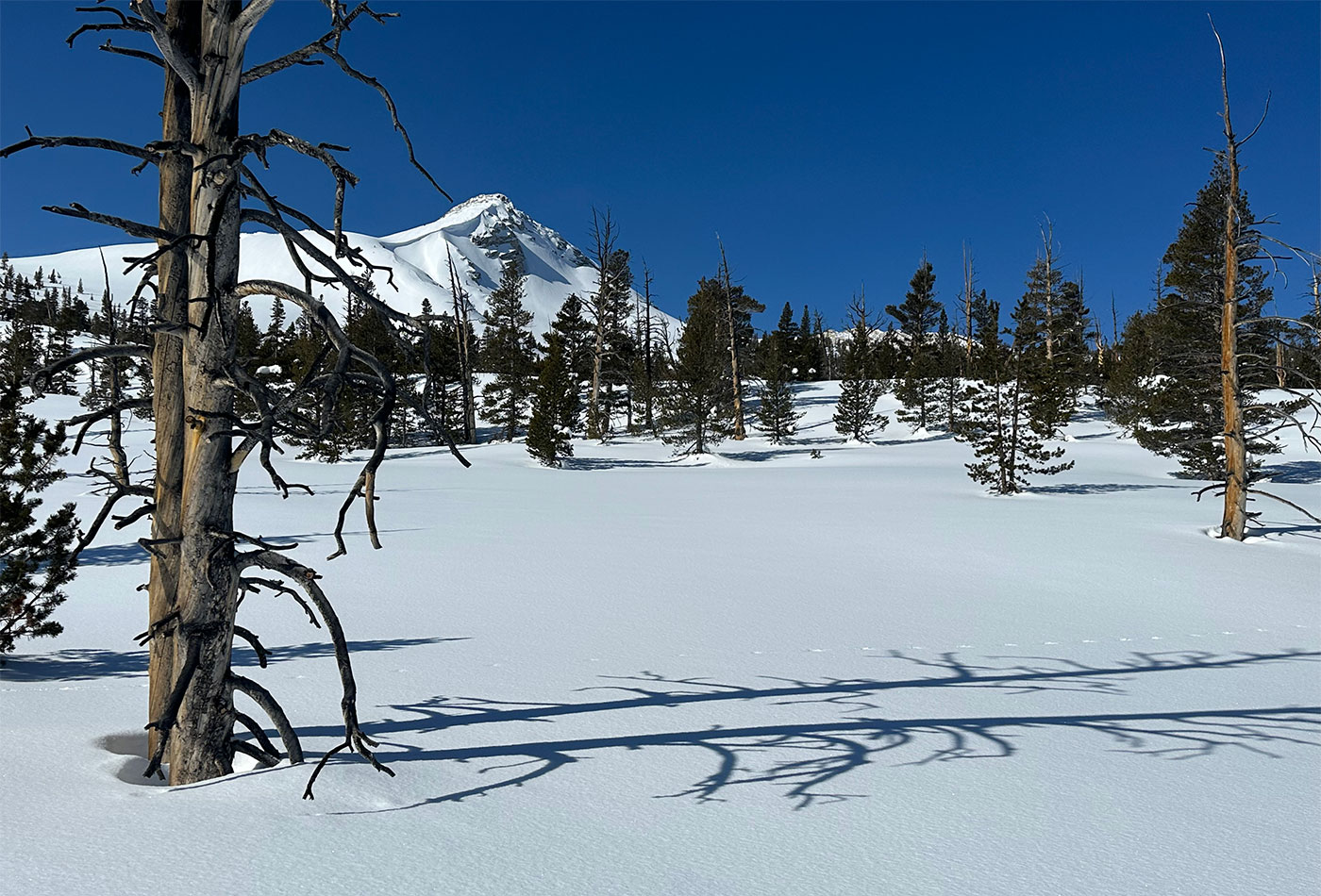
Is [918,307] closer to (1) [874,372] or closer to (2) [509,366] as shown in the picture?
(1) [874,372]

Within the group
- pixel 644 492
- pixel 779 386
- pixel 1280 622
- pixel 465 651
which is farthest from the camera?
pixel 779 386

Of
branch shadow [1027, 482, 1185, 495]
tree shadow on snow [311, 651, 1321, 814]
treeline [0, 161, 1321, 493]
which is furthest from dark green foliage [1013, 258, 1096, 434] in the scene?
tree shadow on snow [311, 651, 1321, 814]

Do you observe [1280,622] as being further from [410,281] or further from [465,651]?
[410,281]

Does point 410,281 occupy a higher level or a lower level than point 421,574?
higher

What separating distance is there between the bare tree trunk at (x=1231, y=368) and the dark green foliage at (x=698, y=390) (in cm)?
2004

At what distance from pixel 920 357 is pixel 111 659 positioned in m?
35.8

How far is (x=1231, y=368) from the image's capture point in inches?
484

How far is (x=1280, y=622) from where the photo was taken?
24.5 ft

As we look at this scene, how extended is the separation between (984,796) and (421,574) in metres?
7.11

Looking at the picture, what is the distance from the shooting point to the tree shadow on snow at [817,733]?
136 inches

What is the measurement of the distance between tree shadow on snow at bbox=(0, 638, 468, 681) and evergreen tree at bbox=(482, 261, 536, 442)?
29451 mm

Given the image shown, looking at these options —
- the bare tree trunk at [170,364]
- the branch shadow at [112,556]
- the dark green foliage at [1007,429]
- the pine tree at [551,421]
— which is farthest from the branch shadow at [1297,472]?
the branch shadow at [112,556]

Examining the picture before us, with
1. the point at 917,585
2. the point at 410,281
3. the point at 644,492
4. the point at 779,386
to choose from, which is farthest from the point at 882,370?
the point at 410,281

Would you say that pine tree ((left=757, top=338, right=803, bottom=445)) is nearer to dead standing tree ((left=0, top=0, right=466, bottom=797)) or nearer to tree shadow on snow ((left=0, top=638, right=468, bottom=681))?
tree shadow on snow ((left=0, top=638, right=468, bottom=681))
